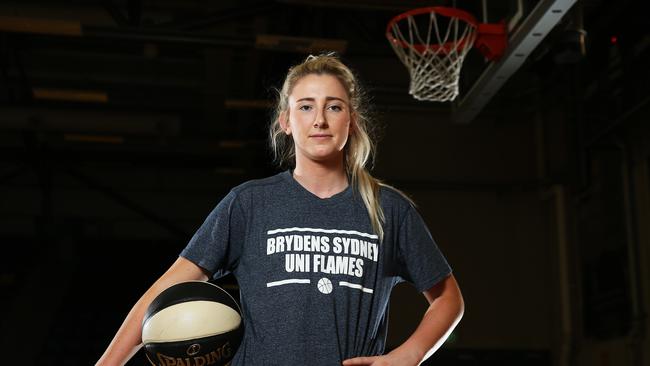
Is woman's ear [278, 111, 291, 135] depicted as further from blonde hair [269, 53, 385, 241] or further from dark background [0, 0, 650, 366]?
dark background [0, 0, 650, 366]

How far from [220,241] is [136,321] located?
0.92 ft

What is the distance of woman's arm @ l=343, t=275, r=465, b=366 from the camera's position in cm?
190

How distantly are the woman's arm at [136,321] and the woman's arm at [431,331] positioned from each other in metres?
0.48

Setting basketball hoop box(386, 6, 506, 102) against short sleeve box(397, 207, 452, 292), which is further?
basketball hoop box(386, 6, 506, 102)

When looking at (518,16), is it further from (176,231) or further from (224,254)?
(176,231)

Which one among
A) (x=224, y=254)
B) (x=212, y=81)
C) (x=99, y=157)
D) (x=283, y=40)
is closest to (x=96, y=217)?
(x=99, y=157)

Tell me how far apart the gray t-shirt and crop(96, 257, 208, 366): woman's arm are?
1.3 inches

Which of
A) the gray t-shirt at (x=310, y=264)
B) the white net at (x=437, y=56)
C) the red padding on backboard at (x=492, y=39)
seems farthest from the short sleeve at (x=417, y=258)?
the red padding on backboard at (x=492, y=39)

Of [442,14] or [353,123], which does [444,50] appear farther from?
[353,123]

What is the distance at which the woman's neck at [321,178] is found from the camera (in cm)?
214

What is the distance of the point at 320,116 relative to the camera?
2.06m

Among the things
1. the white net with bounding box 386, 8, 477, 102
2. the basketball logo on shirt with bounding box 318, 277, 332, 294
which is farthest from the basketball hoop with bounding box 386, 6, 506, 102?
the basketball logo on shirt with bounding box 318, 277, 332, 294

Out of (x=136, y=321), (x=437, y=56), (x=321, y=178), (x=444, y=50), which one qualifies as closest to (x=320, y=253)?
(x=321, y=178)

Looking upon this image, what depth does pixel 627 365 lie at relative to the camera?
8.08 metres
